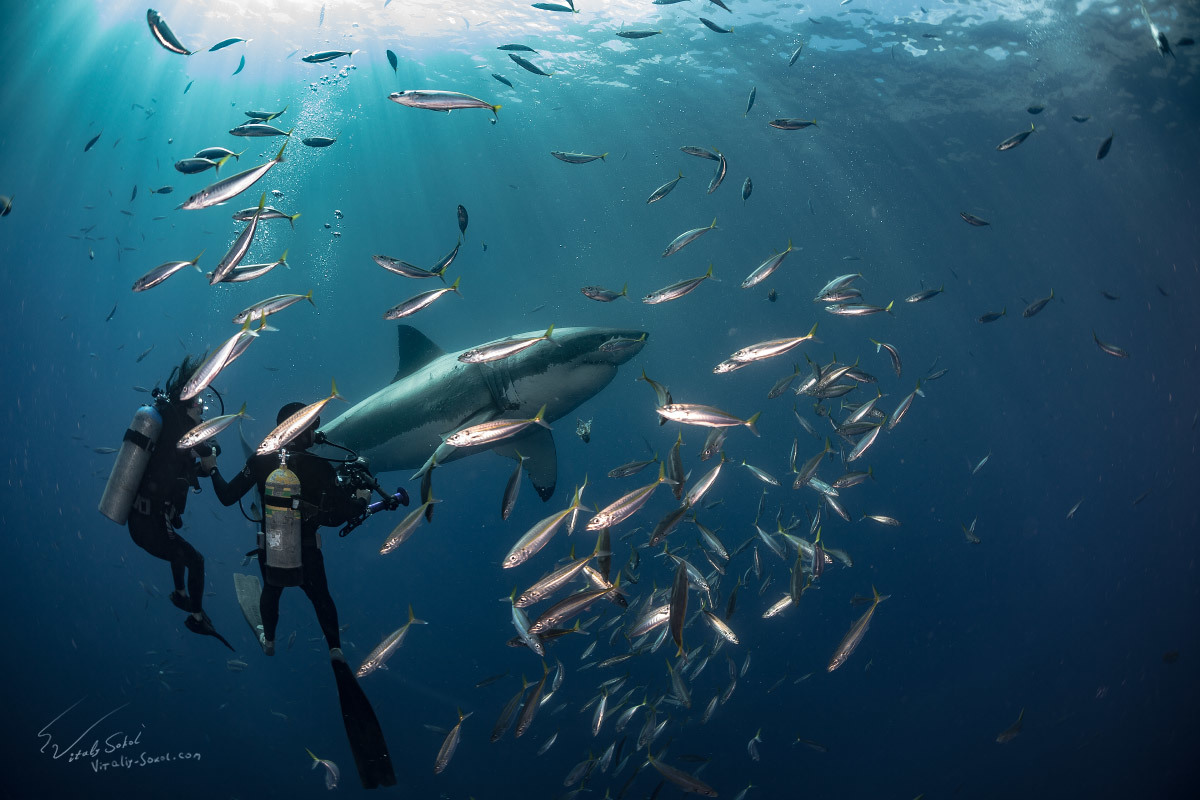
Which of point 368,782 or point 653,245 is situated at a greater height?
point 368,782

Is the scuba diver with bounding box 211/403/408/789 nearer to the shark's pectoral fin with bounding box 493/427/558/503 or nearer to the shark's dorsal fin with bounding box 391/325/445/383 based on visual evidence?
the shark's pectoral fin with bounding box 493/427/558/503

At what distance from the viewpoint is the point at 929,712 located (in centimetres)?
2450

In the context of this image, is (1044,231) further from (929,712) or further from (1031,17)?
(929,712)

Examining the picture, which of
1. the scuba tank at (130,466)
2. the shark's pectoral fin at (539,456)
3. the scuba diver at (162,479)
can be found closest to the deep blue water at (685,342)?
the shark's pectoral fin at (539,456)

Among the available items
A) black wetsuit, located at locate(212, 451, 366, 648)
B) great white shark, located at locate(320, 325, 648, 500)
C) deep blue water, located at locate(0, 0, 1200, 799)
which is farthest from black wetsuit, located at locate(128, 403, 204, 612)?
deep blue water, located at locate(0, 0, 1200, 799)

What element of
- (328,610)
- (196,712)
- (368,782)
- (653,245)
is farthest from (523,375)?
(653,245)

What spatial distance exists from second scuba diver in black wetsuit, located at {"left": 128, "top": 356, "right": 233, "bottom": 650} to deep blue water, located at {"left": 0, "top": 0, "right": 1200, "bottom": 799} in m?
6.36

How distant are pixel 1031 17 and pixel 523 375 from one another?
20649mm

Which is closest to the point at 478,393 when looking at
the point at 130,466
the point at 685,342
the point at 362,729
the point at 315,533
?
the point at 315,533

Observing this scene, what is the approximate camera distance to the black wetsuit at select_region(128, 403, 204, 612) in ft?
15.0

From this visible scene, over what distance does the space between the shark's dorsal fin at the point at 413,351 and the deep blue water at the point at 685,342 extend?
5320 millimetres

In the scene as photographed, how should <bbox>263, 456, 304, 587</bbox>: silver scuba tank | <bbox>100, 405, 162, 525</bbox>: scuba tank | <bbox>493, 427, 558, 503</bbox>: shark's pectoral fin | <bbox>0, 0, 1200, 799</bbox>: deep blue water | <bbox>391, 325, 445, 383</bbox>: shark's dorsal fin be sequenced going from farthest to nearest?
<bbox>0, 0, 1200, 799</bbox>: deep blue water → <bbox>391, 325, 445, 383</bbox>: shark's dorsal fin → <bbox>493, 427, 558, 503</bbox>: shark's pectoral fin → <bbox>100, 405, 162, 525</bbox>: scuba tank → <bbox>263, 456, 304, 587</bbox>: silver scuba tank

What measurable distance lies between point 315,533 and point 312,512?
0.85 ft

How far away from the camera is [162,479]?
457 centimetres
